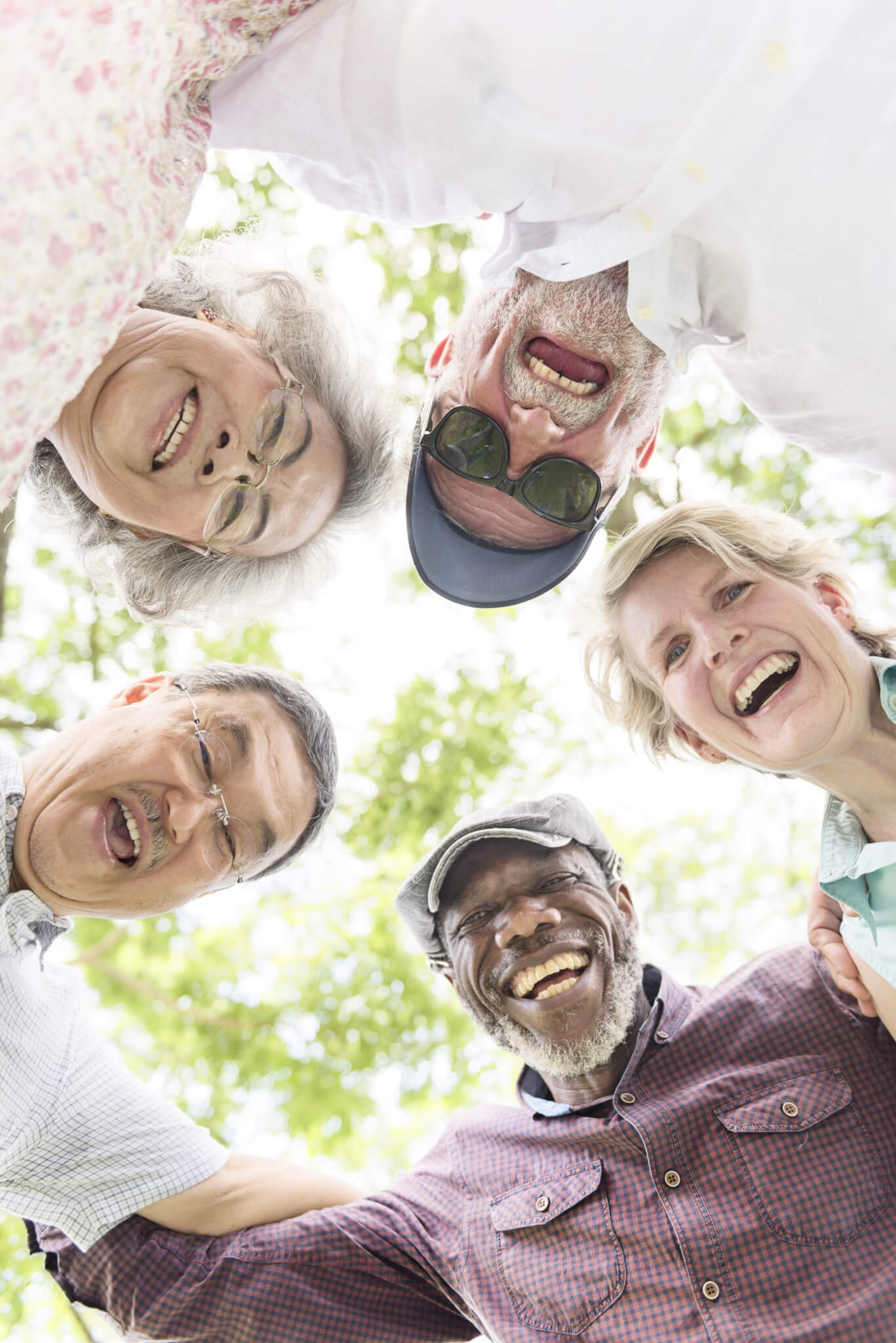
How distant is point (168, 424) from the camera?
85.4 inches

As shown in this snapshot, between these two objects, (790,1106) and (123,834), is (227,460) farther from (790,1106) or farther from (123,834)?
(790,1106)

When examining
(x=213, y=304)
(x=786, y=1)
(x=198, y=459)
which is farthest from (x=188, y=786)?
(x=786, y=1)

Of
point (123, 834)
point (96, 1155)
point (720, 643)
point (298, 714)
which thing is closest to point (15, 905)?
point (123, 834)

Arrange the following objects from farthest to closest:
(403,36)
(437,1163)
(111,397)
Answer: (437,1163), (111,397), (403,36)

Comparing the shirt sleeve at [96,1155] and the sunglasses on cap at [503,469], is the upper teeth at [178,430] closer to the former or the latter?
the sunglasses on cap at [503,469]

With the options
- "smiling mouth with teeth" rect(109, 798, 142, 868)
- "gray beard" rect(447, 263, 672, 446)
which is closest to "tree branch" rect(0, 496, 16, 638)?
"smiling mouth with teeth" rect(109, 798, 142, 868)

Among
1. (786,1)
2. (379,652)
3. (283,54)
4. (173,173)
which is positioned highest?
(786,1)

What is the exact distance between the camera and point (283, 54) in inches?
67.6

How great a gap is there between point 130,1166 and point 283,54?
9.12 feet

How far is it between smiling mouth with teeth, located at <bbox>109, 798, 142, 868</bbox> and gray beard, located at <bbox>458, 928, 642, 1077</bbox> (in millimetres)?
1148

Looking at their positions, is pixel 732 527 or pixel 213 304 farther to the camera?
pixel 732 527

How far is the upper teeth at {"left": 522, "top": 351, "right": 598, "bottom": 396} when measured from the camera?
2.32 meters

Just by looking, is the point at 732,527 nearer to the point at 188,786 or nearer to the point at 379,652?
the point at 188,786

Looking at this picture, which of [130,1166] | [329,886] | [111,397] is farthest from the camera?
[329,886]
